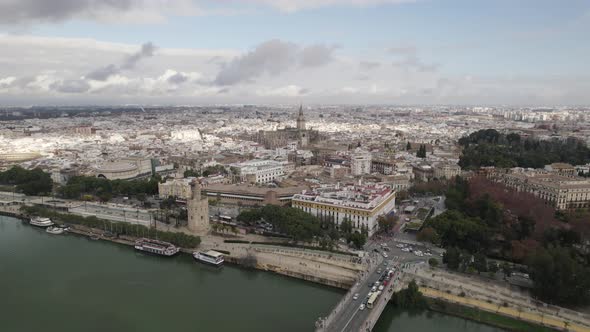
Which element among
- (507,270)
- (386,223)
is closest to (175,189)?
(386,223)

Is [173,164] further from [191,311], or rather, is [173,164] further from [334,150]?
[191,311]

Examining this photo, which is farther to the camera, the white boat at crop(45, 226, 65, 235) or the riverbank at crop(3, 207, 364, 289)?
the white boat at crop(45, 226, 65, 235)

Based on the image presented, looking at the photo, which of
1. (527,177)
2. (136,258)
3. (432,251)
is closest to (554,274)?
(432,251)

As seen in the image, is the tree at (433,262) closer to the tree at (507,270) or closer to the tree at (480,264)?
the tree at (480,264)

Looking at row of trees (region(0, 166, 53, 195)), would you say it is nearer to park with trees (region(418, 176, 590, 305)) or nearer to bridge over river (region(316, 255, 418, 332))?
bridge over river (region(316, 255, 418, 332))

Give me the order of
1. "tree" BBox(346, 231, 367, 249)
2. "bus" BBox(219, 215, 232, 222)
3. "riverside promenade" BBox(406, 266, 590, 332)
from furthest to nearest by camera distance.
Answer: "bus" BBox(219, 215, 232, 222) → "tree" BBox(346, 231, 367, 249) → "riverside promenade" BBox(406, 266, 590, 332)

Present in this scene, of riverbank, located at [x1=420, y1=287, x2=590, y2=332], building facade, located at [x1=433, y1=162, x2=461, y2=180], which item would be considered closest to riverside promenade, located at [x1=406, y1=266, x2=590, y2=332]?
riverbank, located at [x1=420, y1=287, x2=590, y2=332]

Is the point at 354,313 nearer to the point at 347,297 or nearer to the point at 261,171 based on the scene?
the point at 347,297
